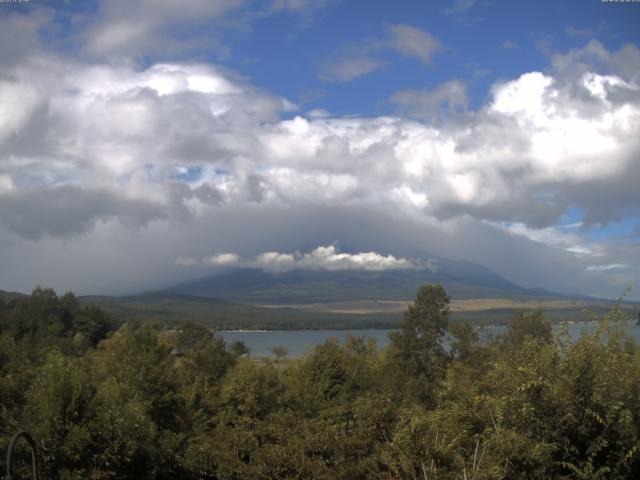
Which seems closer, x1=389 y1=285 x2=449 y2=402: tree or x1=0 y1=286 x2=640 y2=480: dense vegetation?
x1=0 y1=286 x2=640 y2=480: dense vegetation

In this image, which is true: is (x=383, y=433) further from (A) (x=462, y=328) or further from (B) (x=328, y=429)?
(A) (x=462, y=328)

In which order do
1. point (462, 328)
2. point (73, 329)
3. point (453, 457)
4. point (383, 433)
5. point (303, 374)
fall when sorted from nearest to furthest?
1. point (453, 457)
2. point (383, 433)
3. point (303, 374)
4. point (462, 328)
5. point (73, 329)

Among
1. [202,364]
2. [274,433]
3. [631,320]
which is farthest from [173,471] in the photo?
[202,364]

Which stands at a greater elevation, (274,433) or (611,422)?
(611,422)

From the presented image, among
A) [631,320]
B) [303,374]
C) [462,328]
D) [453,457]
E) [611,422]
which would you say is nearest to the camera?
[611,422]

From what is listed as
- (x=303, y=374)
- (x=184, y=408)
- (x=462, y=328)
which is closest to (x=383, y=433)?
(x=184, y=408)

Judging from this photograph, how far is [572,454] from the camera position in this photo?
11.2 m

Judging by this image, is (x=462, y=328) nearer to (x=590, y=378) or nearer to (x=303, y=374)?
(x=303, y=374)

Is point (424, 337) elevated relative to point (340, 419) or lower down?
elevated

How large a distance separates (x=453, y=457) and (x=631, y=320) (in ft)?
15.0

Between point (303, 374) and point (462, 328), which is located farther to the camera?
point (462, 328)

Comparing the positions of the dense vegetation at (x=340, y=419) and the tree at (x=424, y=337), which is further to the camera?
the tree at (x=424, y=337)

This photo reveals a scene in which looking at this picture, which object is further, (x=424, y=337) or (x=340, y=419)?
(x=424, y=337)

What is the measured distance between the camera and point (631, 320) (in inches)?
486
